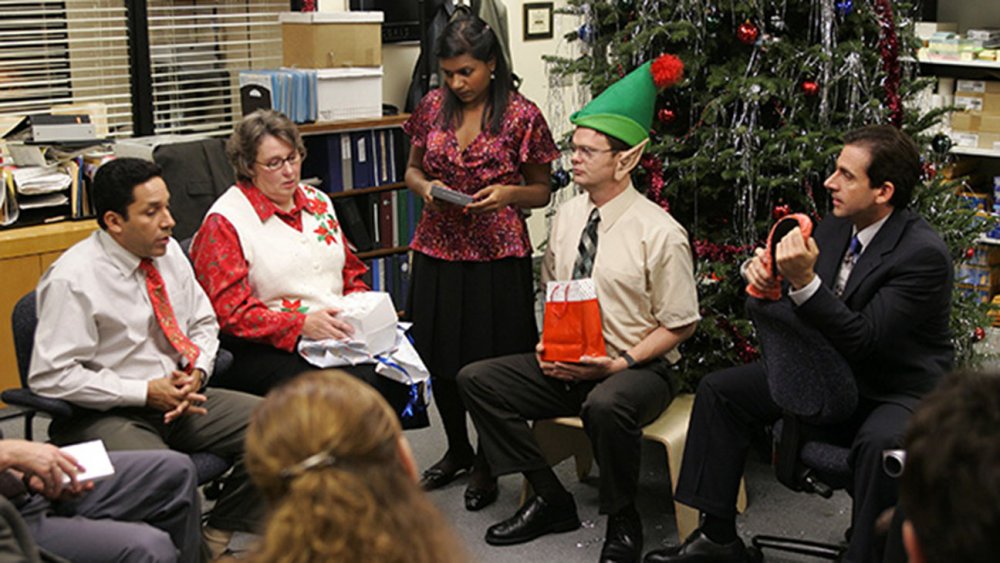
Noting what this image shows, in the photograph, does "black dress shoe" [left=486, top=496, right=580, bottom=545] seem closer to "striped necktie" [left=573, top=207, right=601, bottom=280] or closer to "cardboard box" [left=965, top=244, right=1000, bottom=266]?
"striped necktie" [left=573, top=207, right=601, bottom=280]

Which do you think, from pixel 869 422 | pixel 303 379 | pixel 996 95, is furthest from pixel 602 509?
pixel 996 95

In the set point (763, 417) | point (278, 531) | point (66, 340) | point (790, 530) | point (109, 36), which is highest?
point (109, 36)

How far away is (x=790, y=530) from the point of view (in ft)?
11.4

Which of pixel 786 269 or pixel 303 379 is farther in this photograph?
pixel 786 269

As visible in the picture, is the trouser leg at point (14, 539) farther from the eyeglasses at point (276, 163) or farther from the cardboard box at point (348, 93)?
the cardboard box at point (348, 93)

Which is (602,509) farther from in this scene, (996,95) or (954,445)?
(996,95)

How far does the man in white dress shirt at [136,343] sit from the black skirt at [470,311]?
27.5 inches

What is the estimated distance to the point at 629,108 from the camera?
3352 millimetres

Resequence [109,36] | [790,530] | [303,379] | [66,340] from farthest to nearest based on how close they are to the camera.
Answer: [109,36] < [790,530] < [66,340] < [303,379]

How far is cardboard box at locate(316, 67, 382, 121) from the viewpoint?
492 centimetres

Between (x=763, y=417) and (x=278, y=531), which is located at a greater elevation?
(x=278, y=531)

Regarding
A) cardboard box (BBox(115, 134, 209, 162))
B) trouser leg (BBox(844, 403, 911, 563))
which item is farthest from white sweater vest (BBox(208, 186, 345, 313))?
trouser leg (BBox(844, 403, 911, 563))

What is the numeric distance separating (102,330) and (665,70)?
172cm

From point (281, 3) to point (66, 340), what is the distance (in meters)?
2.93
